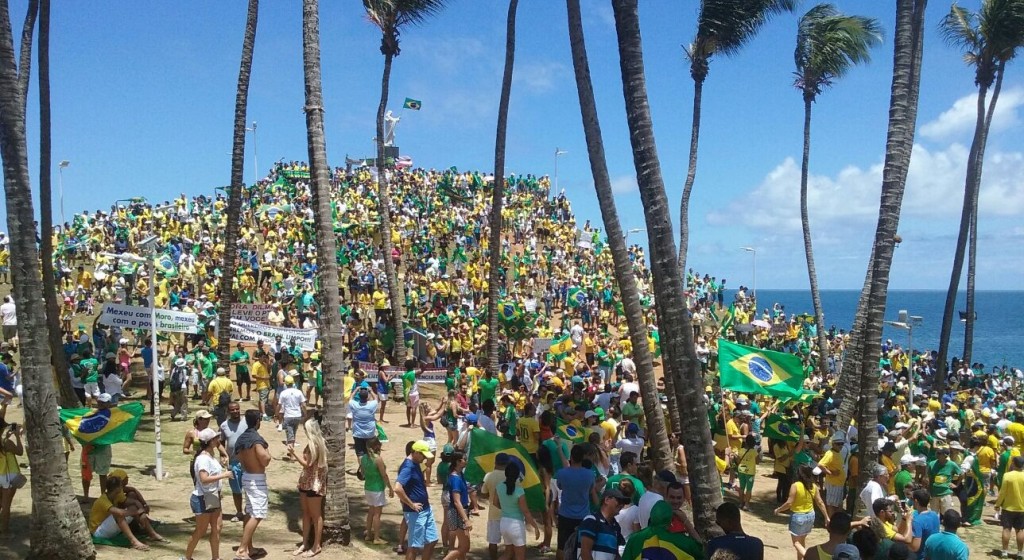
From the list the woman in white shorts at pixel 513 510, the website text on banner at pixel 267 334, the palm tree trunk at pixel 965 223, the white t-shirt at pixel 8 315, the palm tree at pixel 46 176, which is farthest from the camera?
the palm tree trunk at pixel 965 223

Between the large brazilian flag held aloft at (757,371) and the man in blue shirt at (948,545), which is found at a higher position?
the large brazilian flag held aloft at (757,371)

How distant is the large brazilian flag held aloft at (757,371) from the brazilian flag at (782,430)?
91 centimetres

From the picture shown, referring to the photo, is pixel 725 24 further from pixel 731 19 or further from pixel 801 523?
pixel 801 523

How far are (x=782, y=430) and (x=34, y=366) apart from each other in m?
10.8

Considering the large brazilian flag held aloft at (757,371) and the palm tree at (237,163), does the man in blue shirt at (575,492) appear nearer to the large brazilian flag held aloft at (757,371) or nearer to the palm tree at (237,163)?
the large brazilian flag held aloft at (757,371)

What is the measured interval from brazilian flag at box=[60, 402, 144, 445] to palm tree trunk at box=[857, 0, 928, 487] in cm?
965

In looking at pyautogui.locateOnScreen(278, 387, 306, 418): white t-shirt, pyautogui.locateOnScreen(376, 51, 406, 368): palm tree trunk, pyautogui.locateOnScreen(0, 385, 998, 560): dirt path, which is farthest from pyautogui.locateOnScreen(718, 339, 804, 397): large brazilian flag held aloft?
pyautogui.locateOnScreen(376, 51, 406, 368): palm tree trunk

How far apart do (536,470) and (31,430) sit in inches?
216

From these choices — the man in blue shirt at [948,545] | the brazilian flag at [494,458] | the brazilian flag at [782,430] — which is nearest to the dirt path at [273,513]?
the brazilian flag at [494,458]

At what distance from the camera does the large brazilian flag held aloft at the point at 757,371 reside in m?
11.7

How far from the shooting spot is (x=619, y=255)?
11406mm

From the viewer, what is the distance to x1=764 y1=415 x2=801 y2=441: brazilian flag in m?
12.9

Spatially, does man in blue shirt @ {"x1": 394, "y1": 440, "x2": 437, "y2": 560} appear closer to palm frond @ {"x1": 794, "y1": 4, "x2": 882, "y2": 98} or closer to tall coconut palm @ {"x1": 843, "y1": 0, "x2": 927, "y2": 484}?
tall coconut palm @ {"x1": 843, "y1": 0, "x2": 927, "y2": 484}

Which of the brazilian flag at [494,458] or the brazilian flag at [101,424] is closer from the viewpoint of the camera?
the brazilian flag at [494,458]
